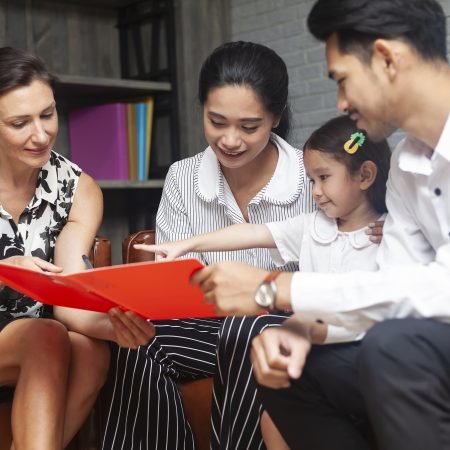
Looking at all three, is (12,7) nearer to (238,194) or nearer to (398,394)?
(238,194)

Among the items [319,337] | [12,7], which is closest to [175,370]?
[319,337]

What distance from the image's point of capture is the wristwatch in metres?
1.22

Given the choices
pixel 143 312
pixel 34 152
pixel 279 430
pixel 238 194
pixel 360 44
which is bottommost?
pixel 279 430

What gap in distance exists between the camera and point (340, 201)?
1.69 meters

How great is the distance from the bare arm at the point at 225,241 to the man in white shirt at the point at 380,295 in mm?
438

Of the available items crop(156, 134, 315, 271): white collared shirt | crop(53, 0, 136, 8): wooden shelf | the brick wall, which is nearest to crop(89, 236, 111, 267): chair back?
crop(156, 134, 315, 271): white collared shirt

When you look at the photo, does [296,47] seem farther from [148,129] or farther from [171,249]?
[171,249]

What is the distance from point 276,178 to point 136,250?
0.41 meters

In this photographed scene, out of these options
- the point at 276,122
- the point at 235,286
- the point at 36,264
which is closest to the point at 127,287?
the point at 235,286

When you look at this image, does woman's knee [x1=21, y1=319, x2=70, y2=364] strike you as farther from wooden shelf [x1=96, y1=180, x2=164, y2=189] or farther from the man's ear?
wooden shelf [x1=96, y1=180, x2=164, y2=189]

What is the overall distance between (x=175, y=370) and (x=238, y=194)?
1.56ft

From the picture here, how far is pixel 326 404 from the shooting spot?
1.37m

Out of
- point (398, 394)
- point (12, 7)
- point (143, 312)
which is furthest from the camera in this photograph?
point (12, 7)

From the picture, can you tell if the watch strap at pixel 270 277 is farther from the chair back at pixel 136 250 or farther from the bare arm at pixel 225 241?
the chair back at pixel 136 250
